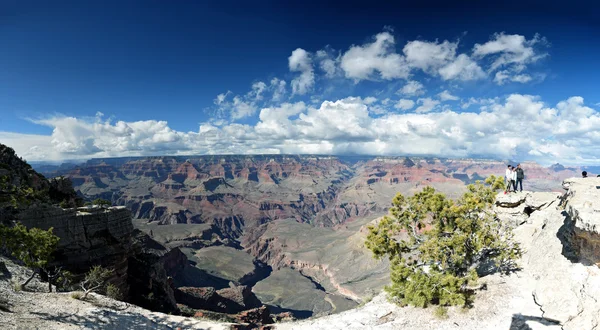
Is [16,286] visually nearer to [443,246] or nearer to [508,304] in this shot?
[443,246]

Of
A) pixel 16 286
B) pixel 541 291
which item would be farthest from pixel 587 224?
pixel 16 286

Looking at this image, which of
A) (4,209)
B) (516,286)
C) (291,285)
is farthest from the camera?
(291,285)

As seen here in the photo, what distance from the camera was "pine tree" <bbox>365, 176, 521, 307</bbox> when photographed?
17.3 meters

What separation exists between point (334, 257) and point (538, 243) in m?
152

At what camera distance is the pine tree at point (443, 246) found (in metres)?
17.3

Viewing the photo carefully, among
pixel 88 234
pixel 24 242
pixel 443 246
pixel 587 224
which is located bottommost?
pixel 88 234

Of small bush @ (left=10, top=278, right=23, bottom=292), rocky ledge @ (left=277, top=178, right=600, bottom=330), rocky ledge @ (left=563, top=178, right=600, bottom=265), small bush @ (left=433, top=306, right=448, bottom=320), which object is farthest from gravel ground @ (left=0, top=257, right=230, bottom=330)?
rocky ledge @ (left=563, top=178, right=600, bottom=265)

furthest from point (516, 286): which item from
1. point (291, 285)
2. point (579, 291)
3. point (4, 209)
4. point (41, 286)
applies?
point (291, 285)

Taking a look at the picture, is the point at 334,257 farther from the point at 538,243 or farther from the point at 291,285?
the point at 538,243

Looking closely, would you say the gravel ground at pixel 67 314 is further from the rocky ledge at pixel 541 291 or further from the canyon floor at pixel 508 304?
the rocky ledge at pixel 541 291

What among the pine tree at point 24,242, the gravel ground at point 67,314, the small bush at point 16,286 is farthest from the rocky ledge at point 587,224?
the small bush at point 16,286

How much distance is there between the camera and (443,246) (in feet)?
57.9

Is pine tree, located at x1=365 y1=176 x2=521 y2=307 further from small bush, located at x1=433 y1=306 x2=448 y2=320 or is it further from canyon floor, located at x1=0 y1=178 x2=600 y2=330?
canyon floor, located at x1=0 y1=178 x2=600 y2=330

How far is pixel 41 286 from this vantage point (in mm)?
20359
